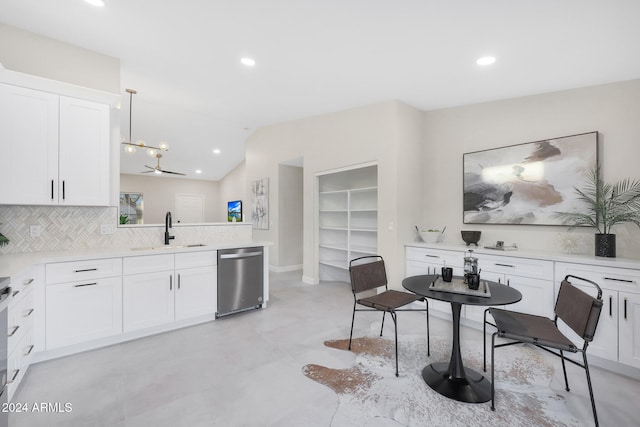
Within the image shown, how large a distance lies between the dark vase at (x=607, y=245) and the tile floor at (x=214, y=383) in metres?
1.04

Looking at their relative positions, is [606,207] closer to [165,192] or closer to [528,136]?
[528,136]

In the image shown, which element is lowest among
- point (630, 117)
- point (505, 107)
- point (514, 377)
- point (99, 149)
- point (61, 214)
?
point (514, 377)

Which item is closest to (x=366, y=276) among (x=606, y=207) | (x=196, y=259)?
(x=196, y=259)

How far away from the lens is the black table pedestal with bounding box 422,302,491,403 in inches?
79.5

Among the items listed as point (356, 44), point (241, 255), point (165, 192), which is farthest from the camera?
point (165, 192)

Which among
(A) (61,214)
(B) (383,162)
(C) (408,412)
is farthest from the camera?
(B) (383,162)

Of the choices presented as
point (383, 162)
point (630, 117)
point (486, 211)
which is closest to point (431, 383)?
point (486, 211)

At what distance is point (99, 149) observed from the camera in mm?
2898

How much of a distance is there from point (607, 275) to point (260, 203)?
5.74 m

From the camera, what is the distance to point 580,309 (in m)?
1.83

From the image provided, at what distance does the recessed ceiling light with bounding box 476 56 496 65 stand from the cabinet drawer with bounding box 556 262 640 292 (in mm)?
2084

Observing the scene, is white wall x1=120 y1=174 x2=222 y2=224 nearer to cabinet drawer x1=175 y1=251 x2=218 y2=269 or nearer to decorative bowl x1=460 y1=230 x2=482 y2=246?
cabinet drawer x1=175 y1=251 x2=218 y2=269

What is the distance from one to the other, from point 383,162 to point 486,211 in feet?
4.92

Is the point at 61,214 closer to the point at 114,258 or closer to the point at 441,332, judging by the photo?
the point at 114,258
